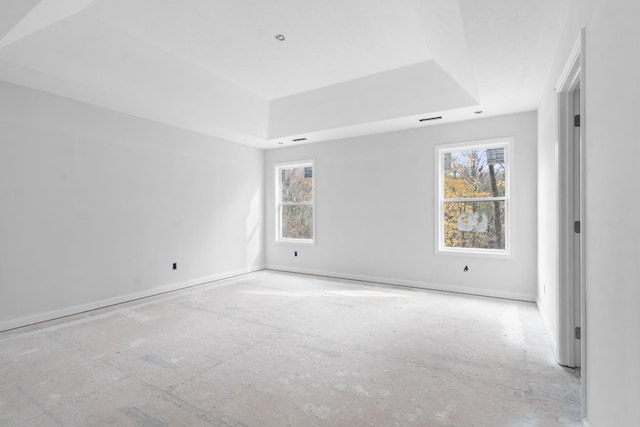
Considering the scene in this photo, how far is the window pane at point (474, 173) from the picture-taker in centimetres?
462

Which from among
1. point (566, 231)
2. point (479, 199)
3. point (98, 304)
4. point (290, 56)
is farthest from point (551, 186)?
point (98, 304)

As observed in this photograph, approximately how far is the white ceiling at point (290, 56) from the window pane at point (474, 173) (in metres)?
0.57

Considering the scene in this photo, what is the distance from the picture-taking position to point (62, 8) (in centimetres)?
246

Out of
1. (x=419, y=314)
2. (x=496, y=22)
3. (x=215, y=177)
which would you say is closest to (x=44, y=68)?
(x=215, y=177)

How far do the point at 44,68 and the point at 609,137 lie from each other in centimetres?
435

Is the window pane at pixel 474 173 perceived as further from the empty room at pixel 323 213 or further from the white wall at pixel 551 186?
the white wall at pixel 551 186

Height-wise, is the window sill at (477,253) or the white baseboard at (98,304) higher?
the window sill at (477,253)

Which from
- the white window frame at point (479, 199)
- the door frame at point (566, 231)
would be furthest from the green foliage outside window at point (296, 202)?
the door frame at point (566, 231)

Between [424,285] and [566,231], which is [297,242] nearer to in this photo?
[424,285]

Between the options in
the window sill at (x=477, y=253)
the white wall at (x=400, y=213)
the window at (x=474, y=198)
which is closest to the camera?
the white wall at (x=400, y=213)

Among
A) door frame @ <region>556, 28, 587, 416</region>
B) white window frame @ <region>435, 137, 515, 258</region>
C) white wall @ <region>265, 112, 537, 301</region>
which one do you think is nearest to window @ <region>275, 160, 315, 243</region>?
white wall @ <region>265, 112, 537, 301</region>

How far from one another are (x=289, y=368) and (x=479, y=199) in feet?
11.9

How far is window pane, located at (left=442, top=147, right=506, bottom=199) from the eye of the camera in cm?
462

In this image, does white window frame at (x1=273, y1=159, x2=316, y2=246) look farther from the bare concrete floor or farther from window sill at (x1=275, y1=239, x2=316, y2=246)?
the bare concrete floor
